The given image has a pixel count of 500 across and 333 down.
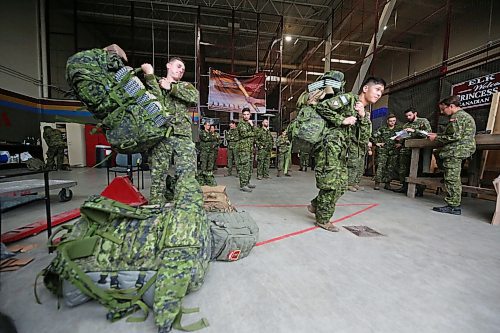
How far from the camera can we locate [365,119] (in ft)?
8.74

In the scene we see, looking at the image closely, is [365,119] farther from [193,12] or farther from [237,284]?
[193,12]

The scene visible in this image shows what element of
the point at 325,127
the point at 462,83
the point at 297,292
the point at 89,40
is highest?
the point at 89,40

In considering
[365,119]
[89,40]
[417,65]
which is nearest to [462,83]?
[365,119]

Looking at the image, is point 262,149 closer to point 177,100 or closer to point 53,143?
point 177,100

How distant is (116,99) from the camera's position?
1.99 m

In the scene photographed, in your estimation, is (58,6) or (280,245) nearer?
(280,245)

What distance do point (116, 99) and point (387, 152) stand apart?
17.6ft

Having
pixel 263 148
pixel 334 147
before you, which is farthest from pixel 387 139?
pixel 334 147

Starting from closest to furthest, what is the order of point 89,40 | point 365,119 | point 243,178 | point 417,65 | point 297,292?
point 297,292
point 365,119
point 243,178
point 417,65
point 89,40

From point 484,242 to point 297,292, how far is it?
7.17ft

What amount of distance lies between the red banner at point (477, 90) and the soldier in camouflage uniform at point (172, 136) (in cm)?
538

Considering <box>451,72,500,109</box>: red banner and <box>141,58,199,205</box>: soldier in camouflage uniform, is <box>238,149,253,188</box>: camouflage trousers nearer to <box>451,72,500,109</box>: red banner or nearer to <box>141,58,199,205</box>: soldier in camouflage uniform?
<box>141,58,199,205</box>: soldier in camouflage uniform

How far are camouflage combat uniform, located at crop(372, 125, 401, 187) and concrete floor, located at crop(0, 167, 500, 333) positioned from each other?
9.01 ft

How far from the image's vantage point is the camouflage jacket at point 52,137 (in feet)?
24.2
